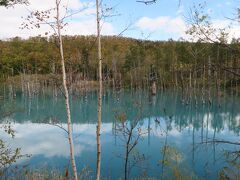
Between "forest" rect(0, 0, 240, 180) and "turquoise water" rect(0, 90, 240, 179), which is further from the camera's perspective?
"turquoise water" rect(0, 90, 240, 179)

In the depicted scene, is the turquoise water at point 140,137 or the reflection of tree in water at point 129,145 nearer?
the reflection of tree in water at point 129,145

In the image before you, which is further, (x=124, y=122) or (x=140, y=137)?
(x=140, y=137)

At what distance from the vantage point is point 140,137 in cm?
2655

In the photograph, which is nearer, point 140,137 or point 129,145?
point 129,145

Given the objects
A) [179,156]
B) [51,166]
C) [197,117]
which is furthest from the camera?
[197,117]

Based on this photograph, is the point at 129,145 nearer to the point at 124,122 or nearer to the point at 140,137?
the point at 124,122

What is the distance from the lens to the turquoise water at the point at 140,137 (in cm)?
1775

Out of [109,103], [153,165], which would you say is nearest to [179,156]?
[153,165]

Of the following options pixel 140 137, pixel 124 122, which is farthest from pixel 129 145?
pixel 140 137

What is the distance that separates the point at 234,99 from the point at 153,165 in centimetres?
3197

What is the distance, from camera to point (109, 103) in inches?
1864

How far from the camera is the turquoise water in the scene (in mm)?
17750

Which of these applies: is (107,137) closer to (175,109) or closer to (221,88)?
(175,109)

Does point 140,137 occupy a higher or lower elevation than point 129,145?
lower
